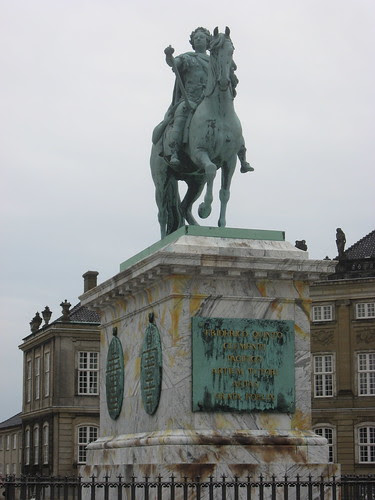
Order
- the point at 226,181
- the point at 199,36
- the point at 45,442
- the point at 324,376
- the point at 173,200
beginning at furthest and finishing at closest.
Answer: the point at 45,442
the point at 324,376
the point at 173,200
the point at 199,36
the point at 226,181

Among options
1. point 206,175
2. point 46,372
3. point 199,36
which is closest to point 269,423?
point 206,175

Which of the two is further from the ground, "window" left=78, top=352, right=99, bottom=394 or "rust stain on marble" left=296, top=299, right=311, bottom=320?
"window" left=78, top=352, right=99, bottom=394

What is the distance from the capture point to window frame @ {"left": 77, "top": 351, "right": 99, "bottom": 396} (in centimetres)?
6122

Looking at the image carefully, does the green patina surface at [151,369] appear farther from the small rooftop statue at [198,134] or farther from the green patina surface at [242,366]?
the small rooftop statue at [198,134]

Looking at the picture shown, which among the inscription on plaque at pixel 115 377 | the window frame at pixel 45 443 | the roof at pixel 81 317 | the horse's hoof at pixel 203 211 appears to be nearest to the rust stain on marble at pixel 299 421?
the inscription on plaque at pixel 115 377

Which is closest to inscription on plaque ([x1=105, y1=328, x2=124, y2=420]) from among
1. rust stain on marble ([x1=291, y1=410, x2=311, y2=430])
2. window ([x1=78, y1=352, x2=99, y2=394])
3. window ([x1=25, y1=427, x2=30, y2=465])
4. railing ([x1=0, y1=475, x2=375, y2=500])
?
railing ([x1=0, y1=475, x2=375, y2=500])

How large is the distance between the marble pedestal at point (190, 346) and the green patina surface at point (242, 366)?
9cm

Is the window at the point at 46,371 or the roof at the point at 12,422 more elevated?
the window at the point at 46,371

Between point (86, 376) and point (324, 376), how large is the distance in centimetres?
1451

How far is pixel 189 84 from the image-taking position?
16016mm

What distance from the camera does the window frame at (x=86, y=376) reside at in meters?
61.2

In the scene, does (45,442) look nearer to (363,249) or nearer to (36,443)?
(36,443)

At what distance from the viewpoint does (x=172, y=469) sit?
13211 millimetres

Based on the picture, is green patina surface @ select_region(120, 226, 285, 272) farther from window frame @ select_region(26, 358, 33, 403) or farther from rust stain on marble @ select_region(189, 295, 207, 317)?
window frame @ select_region(26, 358, 33, 403)
